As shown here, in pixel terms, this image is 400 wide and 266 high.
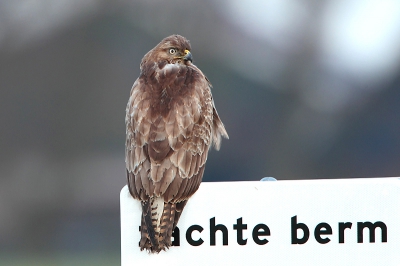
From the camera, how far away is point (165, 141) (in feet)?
8.84

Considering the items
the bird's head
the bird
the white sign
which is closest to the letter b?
the white sign

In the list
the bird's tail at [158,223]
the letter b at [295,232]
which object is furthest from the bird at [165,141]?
the letter b at [295,232]

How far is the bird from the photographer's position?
2.44m

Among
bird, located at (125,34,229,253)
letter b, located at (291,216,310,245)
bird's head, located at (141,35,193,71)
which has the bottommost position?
letter b, located at (291,216,310,245)

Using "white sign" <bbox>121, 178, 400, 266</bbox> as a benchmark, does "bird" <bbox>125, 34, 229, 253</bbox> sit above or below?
above

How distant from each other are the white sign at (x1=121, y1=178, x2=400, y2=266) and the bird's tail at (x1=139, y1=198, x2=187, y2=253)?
0.10ft

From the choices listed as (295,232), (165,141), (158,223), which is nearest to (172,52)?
(165,141)

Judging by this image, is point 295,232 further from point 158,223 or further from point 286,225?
point 158,223

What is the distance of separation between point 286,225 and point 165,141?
0.66m

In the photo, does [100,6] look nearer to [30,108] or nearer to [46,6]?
[46,6]

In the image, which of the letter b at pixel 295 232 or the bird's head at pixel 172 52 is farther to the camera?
the bird's head at pixel 172 52

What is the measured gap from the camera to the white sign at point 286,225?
2387 millimetres

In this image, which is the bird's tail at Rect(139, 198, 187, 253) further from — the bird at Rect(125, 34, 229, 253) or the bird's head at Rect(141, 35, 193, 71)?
the bird's head at Rect(141, 35, 193, 71)

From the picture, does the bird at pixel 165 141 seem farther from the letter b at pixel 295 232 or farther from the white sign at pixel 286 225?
the letter b at pixel 295 232
